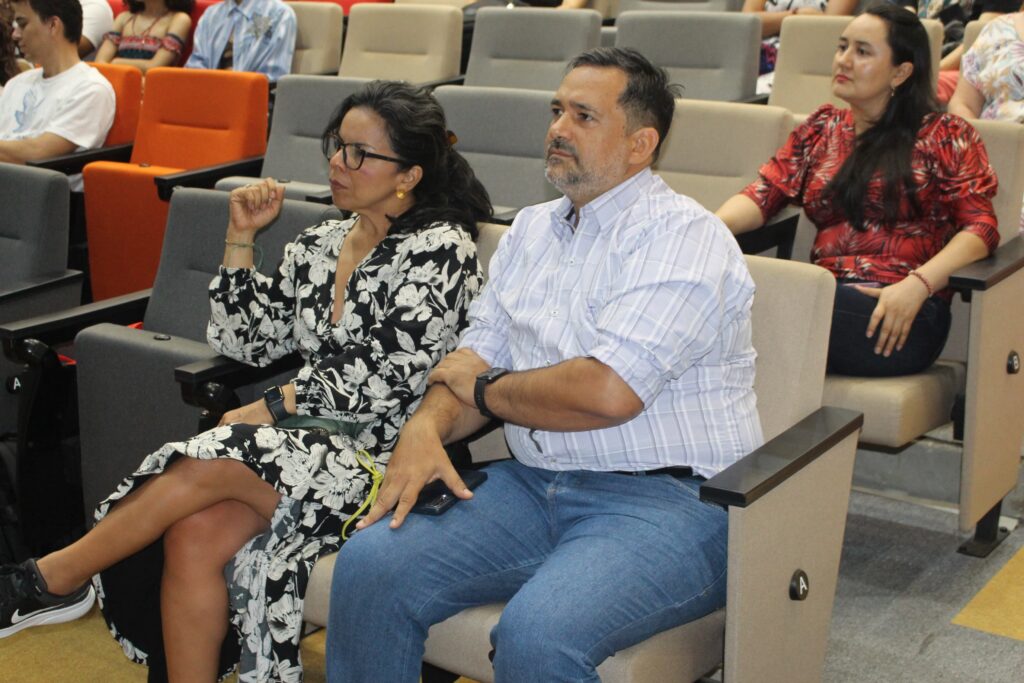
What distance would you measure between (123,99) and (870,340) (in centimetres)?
294

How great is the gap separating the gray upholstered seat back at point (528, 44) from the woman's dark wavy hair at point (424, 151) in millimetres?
2117

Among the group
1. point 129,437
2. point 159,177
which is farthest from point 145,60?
point 129,437

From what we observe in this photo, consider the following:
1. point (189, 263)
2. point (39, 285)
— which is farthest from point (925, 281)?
point (39, 285)

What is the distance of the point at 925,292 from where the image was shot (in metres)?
2.32

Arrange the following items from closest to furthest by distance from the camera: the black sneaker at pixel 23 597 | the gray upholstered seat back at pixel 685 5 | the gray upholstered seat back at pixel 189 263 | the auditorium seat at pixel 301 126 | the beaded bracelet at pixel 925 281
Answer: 1. the black sneaker at pixel 23 597
2. the beaded bracelet at pixel 925 281
3. the gray upholstered seat back at pixel 189 263
4. the auditorium seat at pixel 301 126
5. the gray upholstered seat back at pixel 685 5

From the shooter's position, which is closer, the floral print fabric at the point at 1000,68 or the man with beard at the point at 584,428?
the man with beard at the point at 584,428

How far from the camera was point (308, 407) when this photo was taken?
77.0 inches

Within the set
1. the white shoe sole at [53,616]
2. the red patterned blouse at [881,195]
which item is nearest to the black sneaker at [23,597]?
the white shoe sole at [53,616]

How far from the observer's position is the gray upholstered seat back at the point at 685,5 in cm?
477

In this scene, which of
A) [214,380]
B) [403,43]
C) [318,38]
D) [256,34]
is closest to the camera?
[214,380]

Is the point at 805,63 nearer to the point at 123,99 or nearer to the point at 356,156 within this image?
the point at 356,156

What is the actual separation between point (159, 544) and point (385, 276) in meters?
0.55

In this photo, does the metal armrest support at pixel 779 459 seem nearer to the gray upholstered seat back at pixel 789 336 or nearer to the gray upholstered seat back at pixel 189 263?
the gray upholstered seat back at pixel 789 336

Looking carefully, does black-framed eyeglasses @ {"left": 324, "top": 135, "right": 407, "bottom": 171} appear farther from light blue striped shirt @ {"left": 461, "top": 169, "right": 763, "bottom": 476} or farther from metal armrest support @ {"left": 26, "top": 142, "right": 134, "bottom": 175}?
metal armrest support @ {"left": 26, "top": 142, "right": 134, "bottom": 175}
